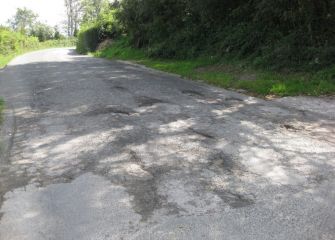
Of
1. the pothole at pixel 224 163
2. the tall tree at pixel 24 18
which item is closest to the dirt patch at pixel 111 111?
the pothole at pixel 224 163

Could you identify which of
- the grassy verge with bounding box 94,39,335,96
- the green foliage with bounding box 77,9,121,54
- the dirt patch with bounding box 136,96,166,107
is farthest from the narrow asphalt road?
the green foliage with bounding box 77,9,121,54

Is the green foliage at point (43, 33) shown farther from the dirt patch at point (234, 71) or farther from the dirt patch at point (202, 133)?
the dirt patch at point (202, 133)

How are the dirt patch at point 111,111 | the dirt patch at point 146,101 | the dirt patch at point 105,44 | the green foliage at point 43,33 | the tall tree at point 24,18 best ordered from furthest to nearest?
1. the tall tree at point 24,18
2. the green foliage at point 43,33
3. the dirt patch at point 105,44
4. the dirt patch at point 146,101
5. the dirt patch at point 111,111

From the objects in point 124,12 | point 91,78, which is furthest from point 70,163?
point 124,12

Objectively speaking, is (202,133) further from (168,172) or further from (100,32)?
(100,32)

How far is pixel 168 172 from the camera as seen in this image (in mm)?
5316

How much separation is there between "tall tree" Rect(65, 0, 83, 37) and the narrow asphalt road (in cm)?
8970

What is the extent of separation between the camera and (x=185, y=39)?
68.3 ft

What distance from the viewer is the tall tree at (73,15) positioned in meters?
94.6

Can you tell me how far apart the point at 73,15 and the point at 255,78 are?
297 ft

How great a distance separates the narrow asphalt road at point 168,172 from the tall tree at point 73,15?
89.7 m

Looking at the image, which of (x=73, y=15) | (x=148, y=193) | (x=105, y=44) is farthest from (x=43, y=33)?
(x=148, y=193)

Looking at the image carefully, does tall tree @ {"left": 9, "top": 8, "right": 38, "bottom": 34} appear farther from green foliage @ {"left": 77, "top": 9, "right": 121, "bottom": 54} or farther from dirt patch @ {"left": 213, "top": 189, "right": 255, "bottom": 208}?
dirt patch @ {"left": 213, "top": 189, "right": 255, "bottom": 208}

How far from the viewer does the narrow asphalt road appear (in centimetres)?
399
